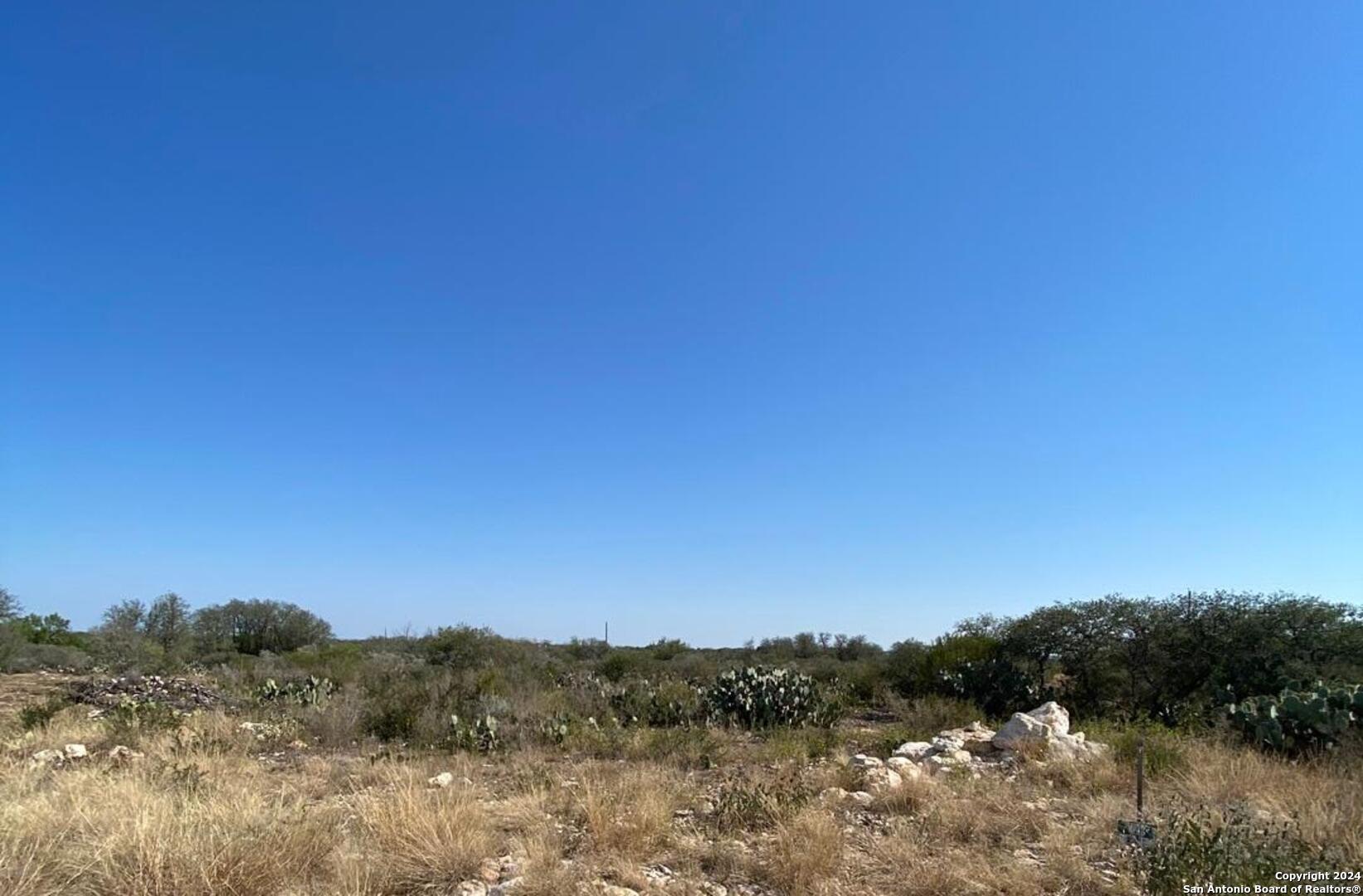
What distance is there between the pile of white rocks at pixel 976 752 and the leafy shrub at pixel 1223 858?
8.45 ft

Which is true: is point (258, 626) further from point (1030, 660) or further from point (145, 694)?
point (1030, 660)

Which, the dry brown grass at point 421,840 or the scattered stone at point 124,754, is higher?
the dry brown grass at point 421,840

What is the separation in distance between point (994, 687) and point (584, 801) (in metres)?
10.1

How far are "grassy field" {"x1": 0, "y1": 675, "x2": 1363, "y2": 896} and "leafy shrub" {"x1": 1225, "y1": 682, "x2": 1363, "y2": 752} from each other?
58 cm

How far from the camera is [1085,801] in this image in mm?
6605

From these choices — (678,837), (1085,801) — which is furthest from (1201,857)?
(678,837)

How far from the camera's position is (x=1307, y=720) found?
324 inches

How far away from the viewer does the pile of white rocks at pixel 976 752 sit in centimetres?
734

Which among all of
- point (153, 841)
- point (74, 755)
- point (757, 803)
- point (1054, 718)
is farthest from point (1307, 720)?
point (74, 755)

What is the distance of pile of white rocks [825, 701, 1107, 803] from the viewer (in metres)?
7.34

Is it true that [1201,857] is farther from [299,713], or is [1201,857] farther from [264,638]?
[264,638]

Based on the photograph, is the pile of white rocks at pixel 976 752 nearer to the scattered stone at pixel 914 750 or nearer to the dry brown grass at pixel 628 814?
the scattered stone at pixel 914 750

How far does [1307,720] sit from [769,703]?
683 cm

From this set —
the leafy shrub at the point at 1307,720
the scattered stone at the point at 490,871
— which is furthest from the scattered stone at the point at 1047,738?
the scattered stone at the point at 490,871
